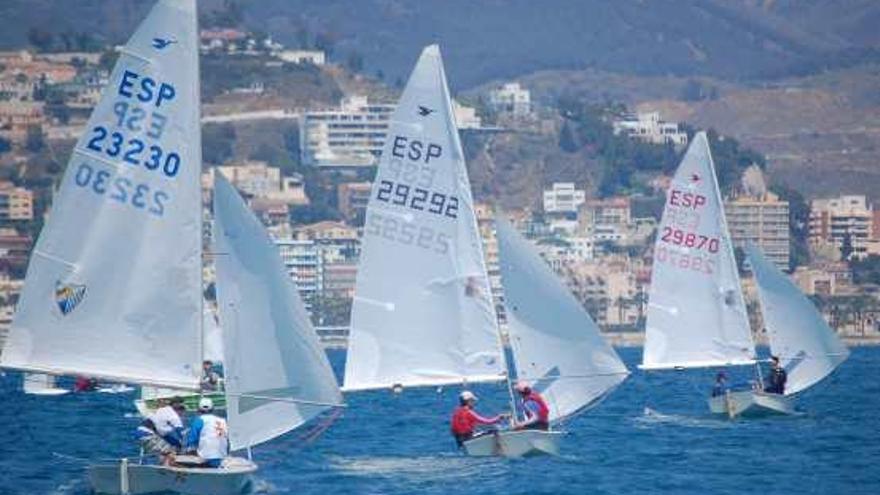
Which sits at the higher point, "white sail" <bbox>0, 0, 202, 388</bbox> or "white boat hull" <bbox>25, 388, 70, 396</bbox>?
"white sail" <bbox>0, 0, 202, 388</bbox>

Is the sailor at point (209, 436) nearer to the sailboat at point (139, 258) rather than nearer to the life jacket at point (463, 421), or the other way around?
the sailboat at point (139, 258)

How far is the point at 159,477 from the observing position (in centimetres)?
4841

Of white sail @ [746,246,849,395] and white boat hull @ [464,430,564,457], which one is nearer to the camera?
white boat hull @ [464,430,564,457]

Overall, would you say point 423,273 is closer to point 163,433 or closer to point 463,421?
point 463,421

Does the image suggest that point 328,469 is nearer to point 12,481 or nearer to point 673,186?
point 12,481

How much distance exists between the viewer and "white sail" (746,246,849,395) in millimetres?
76188

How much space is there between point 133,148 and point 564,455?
16083mm

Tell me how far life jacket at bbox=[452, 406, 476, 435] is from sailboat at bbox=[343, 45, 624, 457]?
45 centimetres

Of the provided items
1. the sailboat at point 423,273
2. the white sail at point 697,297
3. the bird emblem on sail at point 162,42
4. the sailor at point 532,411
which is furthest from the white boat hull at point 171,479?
the white sail at point 697,297

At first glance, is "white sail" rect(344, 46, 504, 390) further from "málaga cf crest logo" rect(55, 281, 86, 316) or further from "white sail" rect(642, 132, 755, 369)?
"white sail" rect(642, 132, 755, 369)

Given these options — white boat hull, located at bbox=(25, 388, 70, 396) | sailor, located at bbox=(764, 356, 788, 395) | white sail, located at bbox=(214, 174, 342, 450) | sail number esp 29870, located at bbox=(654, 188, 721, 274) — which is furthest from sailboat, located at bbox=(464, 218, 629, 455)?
white boat hull, located at bbox=(25, 388, 70, 396)

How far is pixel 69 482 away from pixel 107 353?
17.3 feet

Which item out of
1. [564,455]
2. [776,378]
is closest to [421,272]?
[564,455]

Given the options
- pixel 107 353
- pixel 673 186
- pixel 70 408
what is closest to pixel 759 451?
pixel 673 186
